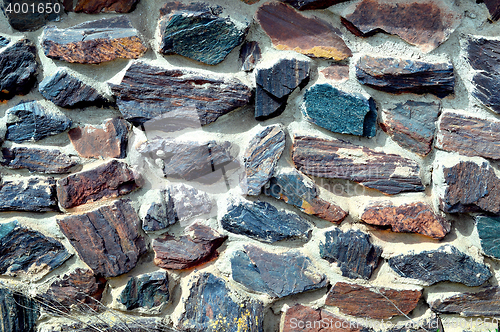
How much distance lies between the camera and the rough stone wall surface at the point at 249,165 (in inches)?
40.2

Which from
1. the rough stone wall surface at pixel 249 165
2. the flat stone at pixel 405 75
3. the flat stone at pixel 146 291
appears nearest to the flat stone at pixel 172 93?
the rough stone wall surface at pixel 249 165

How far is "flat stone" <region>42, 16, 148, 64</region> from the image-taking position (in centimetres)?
101

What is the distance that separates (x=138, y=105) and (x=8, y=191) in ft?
1.45

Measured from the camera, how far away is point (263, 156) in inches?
41.1

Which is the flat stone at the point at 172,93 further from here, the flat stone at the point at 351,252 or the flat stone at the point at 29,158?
the flat stone at the point at 351,252

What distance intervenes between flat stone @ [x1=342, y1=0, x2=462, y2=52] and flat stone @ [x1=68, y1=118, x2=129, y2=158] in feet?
2.31

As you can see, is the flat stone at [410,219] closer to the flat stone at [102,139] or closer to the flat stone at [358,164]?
the flat stone at [358,164]

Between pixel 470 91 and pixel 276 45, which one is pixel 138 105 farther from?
pixel 470 91

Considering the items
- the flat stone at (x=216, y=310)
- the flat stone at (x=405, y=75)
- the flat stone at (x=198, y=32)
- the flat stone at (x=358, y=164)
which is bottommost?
the flat stone at (x=216, y=310)

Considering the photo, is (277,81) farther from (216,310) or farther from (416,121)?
(216,310)


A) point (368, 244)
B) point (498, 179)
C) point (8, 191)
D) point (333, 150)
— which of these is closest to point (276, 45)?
point (333, 150)

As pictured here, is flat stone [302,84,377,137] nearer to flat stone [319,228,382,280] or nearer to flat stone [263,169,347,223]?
flat stone [263,169,347,223]

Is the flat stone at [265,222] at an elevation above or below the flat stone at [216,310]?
above

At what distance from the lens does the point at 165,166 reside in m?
1.05
